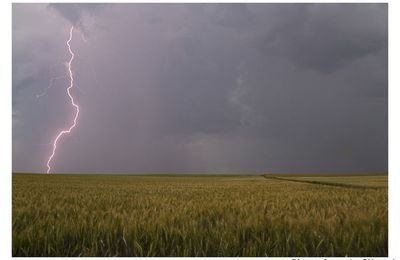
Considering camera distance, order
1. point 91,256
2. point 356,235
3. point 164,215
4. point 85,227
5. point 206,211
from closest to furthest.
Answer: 1. point 91,256
2. point 356,235
3. point 85,227
4. point 164,215
5. point 206,211

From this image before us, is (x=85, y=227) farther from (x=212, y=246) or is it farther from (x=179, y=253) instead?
(x=212, y=246)

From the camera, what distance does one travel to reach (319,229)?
167 inches

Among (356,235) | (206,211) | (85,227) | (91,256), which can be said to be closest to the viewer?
(91,256)

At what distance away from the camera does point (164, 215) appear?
16.4 feet

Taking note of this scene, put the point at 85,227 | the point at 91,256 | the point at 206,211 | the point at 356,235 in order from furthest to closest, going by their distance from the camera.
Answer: the point at 206,211 → the point at 85,227 → the point at 356,235 → the point at 91,256

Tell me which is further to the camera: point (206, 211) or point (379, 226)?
point (206, 211)

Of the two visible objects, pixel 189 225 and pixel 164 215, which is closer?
pixel 189 225

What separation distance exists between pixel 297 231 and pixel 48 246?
296 cm

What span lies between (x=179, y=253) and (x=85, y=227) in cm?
138
